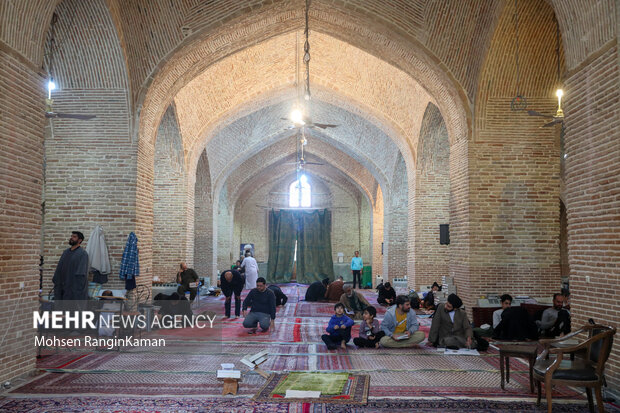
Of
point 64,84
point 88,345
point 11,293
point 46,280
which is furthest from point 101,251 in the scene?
point 11,293

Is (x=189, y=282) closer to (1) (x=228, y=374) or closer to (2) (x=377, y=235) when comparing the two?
(1) (x=228, y=374)

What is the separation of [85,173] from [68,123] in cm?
87

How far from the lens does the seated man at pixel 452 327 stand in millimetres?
7012

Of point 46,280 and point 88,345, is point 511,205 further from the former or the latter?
point 46,280

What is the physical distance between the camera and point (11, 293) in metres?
5.04

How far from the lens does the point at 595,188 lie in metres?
5.17

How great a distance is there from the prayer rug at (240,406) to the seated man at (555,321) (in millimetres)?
3229

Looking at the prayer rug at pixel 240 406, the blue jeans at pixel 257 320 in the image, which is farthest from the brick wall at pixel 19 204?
the blue jeans at pixel 257 320

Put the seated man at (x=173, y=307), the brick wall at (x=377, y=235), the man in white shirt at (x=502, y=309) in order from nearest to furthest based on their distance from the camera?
the man in white shirt at (x=502, y=309) < the seated man at (x=173, y=307) < the brick wall at (x=377, y=235)

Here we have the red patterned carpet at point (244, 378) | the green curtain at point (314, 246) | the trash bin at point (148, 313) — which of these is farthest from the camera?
the green curtain at point (314, 246)

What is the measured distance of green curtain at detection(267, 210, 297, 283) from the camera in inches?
917

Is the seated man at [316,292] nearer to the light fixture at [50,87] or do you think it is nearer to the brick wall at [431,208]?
the brick wall at [431,208]

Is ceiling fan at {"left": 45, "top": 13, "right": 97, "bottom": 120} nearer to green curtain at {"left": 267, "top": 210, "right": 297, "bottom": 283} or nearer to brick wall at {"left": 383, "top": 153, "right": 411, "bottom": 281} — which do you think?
brick wall at {"left": 383, "top": 153, "right": 411, "bottom": 281}

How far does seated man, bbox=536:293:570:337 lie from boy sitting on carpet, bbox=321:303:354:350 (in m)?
2.94
